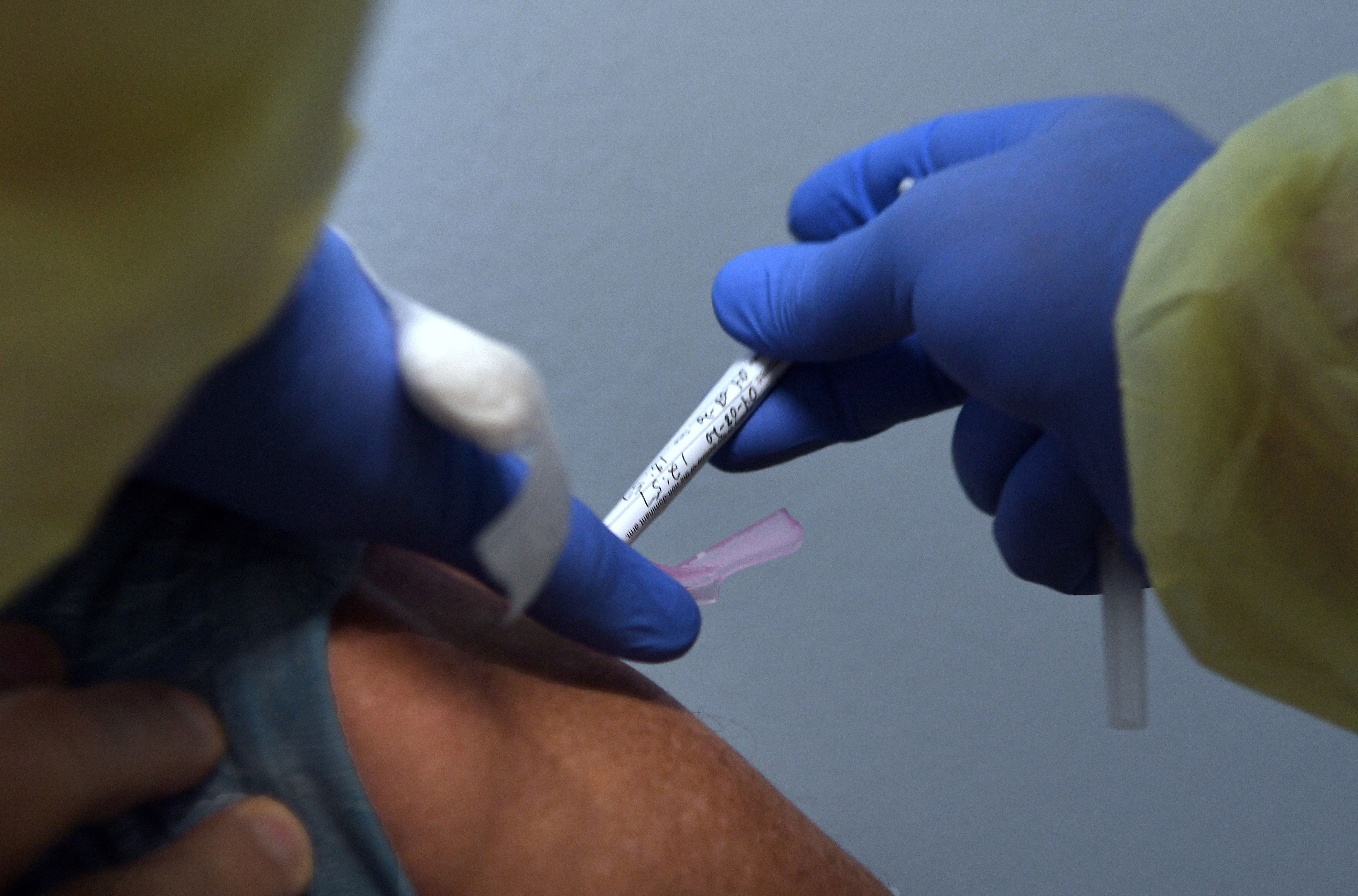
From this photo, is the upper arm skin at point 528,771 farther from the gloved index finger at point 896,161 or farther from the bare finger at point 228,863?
the gloved index finger at point 896,161

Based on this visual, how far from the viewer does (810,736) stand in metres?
1.49

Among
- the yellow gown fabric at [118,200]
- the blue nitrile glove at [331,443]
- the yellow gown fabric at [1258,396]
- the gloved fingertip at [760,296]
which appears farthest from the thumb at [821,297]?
the yellow gown fabric at [118,200]

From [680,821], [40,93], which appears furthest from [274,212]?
[680,821]

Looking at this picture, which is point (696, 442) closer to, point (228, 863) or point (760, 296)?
point (760, 296)

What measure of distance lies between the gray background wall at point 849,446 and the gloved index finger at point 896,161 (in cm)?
36

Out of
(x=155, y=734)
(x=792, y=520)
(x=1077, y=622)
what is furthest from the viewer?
(x=1077, y=622)

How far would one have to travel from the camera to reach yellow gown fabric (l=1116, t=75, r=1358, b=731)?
427 millimetres

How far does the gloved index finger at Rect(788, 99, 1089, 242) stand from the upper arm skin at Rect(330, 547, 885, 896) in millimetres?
497

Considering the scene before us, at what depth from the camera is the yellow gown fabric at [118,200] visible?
23cm

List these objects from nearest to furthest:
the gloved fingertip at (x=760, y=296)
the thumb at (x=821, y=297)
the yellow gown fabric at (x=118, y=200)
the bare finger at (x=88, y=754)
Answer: the yellow gown fabric at (x=118, y=200) → the bare finger at (x=88, y=754) → the thumb at (x=821, y=297) → the gloved fingertip at (x=760, y=296)

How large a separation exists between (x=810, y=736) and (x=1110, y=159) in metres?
1.14

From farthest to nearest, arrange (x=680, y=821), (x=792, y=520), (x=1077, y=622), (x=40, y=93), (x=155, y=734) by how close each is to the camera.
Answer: (x=1077, y=622), (x=792, y=520), (x=680, y=821), (x=155, y=734), (x=40, y=93)

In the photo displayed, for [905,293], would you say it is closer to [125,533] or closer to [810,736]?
[125,533]

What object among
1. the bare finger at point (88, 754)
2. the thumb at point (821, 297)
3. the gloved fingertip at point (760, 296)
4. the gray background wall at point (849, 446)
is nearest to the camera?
the bare finger at point (88, 754)
